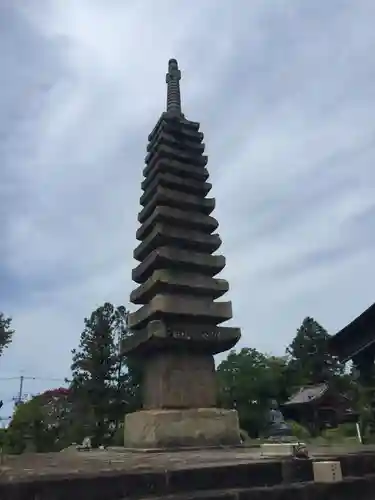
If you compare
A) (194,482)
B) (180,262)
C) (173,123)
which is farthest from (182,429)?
(173,123)

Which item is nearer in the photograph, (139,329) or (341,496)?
(341,496)

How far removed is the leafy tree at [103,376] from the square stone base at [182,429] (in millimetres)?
20642

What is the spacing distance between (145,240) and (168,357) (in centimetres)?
440

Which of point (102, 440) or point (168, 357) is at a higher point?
point (168, 357)

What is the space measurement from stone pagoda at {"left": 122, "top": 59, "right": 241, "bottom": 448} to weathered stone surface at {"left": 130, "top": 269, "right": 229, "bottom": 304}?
32 millimetres

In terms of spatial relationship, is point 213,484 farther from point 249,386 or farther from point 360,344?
point 249,386

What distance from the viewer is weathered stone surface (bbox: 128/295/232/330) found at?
13438 mm

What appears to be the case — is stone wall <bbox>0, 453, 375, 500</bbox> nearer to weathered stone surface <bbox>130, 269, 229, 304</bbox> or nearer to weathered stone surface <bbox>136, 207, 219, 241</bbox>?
weathered stone surface <bbox>130, 269, 229, 304</bbox>

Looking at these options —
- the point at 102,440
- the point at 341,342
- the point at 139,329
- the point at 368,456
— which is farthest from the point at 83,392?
the point at 368,456

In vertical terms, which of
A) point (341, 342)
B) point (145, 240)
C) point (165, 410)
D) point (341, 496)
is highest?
point (145, 240)

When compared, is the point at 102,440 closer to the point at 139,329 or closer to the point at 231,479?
the point at 139,329

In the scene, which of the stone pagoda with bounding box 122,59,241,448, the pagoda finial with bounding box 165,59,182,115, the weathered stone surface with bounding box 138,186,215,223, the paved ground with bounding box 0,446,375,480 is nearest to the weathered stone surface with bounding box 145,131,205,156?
the stone pagoda with bounding box 122,59,241,448

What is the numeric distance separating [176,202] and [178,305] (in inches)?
158

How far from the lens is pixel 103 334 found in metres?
35.0
